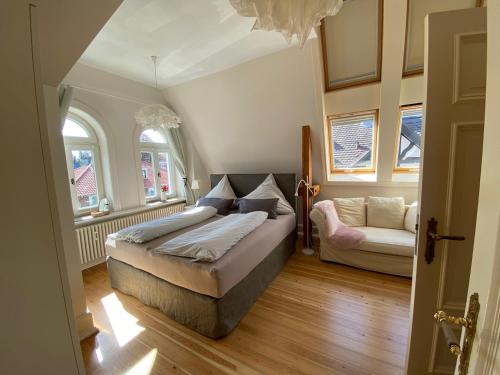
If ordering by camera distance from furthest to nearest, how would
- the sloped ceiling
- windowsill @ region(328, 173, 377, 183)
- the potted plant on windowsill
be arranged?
1. the potted plant on windowsill
2. windowsill @ region(328, 173, 377, 183)
3. the sloped ceiling

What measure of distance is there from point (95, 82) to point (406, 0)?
3.96 m

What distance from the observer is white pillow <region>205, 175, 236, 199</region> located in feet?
13.7

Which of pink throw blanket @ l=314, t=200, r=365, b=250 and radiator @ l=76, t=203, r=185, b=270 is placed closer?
pink throw blanket @ l=314, t=200, r=365, b=250

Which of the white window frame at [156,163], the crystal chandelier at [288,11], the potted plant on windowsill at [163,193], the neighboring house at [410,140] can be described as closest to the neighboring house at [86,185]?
the white window frame at [156,163]

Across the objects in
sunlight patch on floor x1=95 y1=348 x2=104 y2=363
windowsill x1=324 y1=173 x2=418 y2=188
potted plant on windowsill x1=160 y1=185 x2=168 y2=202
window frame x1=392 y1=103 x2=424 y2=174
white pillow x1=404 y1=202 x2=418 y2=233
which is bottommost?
sunlight patch on floor x1=95 y1=348 x2=104 y2=363

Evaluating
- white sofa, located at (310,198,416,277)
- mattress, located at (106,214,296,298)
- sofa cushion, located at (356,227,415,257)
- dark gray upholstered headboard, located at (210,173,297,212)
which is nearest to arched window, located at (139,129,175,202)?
dark gray upholstered headboard, located at (210,173,297,212)

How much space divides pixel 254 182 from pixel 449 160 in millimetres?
3274

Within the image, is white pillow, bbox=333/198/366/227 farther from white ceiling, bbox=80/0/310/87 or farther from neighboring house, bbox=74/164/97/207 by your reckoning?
neighboring house, bbox=74/164/97/207

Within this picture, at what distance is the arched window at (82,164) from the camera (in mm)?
3137

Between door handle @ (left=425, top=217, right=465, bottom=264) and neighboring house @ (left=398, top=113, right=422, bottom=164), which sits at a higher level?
neighboring house @ (left=398, top=113, right=422, bottom=164)

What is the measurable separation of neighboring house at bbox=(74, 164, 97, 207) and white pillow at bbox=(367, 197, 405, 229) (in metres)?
4.37

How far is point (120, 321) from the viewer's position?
2.06 meters

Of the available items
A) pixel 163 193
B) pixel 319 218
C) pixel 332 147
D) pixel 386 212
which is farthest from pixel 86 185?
pixel 386 212

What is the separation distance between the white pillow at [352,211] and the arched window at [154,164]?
11.6 feet
